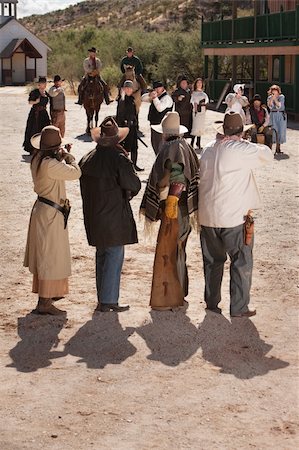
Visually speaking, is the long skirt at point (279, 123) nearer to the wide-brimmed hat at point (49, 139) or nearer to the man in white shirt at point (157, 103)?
the man in white shirt at point (157, 103)

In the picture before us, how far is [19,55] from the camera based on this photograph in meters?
66.3

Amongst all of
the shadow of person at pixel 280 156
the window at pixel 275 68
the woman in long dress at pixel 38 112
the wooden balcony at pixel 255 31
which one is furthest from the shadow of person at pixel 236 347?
the window at pixel 275 68

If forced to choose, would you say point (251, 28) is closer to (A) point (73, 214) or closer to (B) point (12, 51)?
(A) point (73, 214)

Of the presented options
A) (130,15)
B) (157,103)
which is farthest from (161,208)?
(130,15)

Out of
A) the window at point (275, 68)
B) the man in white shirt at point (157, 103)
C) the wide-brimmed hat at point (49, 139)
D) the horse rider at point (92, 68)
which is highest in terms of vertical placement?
the window at point (275, 68)

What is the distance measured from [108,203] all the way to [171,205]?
1.82 feet

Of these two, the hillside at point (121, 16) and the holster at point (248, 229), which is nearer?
the holster at point (248, 229)

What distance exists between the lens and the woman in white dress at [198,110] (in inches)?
770

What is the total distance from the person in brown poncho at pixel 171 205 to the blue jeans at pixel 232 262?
233mm

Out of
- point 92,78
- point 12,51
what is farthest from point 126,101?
point 12,51

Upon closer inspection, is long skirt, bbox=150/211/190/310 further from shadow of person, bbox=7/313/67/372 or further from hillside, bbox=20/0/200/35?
hillside, bbox=20/0/200/35

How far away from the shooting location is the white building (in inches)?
2552

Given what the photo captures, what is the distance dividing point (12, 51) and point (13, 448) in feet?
199

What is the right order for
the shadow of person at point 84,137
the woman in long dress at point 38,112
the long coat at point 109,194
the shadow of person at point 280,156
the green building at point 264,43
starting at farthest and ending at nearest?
the green building at point 264,43 < the shadow of person at point 84,137 < the shadow of person at point 280,156 < the woman in long dress at point 38,112 < the long coat at point 109,194
